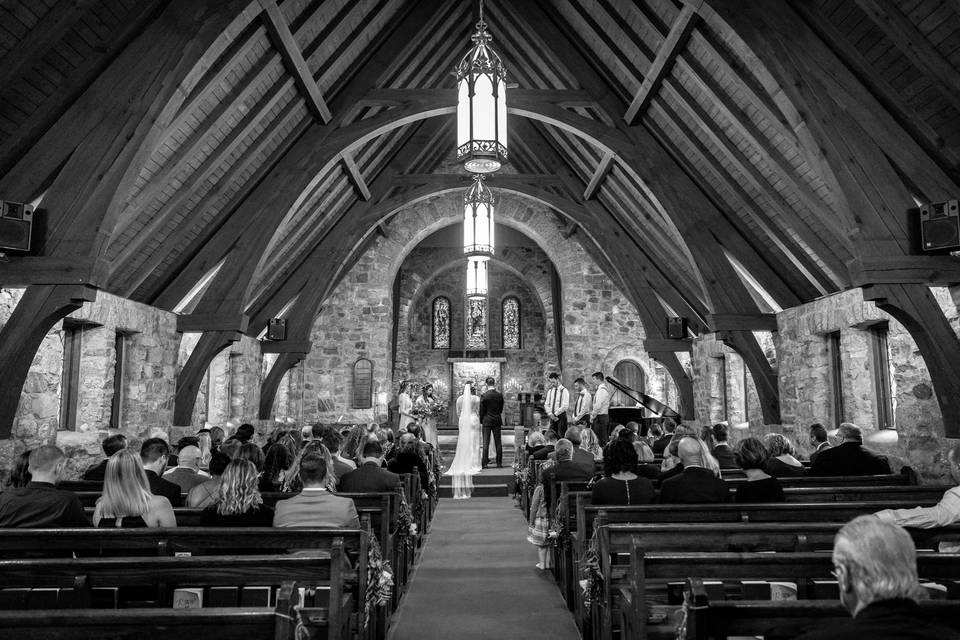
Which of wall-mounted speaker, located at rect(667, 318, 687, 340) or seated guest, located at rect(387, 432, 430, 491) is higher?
wall-mounted speaker, located at rect(667, 318, 687, 340)

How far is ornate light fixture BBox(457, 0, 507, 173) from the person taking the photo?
6.33 m

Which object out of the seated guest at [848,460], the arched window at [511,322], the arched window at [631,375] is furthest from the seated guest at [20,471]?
the arched window at [511,322]

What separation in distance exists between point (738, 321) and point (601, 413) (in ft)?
10.3

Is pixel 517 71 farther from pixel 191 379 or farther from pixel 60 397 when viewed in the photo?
pixel 60 397

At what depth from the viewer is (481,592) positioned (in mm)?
5152

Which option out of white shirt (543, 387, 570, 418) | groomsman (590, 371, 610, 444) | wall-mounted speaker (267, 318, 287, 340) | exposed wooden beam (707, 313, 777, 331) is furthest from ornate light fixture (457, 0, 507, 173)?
wall-mounted speaker (267, 318, 287, 340)

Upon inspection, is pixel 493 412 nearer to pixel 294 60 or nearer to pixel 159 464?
pixel 294 60

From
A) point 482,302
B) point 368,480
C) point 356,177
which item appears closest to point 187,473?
point 368,480

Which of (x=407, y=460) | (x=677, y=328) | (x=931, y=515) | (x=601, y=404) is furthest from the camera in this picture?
(x=677, y=328)

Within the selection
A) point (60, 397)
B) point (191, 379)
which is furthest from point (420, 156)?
point (60, 397)

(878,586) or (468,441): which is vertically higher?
(878,586)

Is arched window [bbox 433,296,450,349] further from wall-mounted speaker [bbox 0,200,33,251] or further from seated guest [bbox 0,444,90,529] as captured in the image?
seated guest [bbox 0,444,90,529]

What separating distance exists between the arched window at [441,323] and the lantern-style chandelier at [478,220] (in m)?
10.7

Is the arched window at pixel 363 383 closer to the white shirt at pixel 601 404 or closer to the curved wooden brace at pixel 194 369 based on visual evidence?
the white shirt at pixel 601 404
